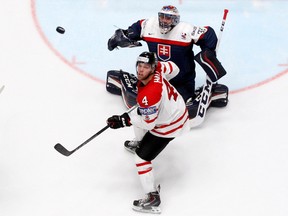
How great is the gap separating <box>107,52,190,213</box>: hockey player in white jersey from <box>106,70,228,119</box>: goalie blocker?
522 millimetres

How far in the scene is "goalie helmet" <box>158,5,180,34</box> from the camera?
3414 millimetres

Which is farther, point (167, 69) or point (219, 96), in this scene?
point (219, 96)

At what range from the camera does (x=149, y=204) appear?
308 cm

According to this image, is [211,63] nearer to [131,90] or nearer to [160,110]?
[131,90]

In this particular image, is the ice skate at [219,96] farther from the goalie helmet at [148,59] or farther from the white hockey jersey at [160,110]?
the goalie helmet at [148,59]

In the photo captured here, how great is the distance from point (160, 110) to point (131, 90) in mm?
879

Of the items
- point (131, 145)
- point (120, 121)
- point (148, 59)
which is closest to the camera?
point (148, 59)

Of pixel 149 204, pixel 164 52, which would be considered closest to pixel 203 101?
pixel 164 52

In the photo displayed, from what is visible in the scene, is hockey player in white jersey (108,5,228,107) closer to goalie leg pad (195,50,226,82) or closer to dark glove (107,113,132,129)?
goalie leg pad (195,50,226,82)

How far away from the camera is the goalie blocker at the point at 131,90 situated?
12.2 feet

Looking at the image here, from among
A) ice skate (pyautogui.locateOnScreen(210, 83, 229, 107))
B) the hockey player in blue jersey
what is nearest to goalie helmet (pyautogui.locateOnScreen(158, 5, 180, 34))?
the hockey player in blue jersey

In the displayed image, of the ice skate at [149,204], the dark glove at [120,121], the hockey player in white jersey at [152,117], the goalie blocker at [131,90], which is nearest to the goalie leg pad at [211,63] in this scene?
the goalie blocker at [131,90]
